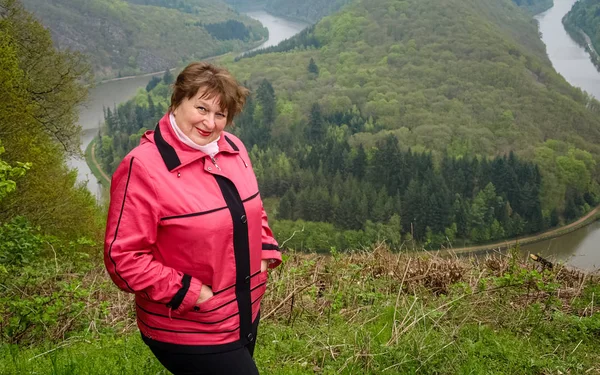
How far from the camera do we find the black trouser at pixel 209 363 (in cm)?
199

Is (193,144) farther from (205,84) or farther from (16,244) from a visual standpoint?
(16,244)

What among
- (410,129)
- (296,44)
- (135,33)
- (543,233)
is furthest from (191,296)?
(135,33)

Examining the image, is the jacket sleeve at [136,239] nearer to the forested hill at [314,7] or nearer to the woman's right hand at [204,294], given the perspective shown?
the woman's right hand at [204,294]

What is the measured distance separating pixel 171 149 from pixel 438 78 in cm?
10347

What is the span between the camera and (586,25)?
392 ft

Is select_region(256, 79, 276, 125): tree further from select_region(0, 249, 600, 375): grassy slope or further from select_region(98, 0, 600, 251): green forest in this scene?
select_region(0, 249, 600, 375): grassy slope

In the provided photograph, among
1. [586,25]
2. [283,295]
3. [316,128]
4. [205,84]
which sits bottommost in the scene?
[316,128]

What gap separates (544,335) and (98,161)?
220 ft

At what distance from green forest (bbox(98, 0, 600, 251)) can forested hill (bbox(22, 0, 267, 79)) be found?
27349mm

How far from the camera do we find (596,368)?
3.76 meters

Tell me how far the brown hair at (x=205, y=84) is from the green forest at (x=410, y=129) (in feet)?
92.5

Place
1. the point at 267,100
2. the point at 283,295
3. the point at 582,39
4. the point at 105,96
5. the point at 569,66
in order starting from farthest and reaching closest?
the point at 582,39
the point at 569,66
the point at 105,96
the point at 267,100
the point at 283,295

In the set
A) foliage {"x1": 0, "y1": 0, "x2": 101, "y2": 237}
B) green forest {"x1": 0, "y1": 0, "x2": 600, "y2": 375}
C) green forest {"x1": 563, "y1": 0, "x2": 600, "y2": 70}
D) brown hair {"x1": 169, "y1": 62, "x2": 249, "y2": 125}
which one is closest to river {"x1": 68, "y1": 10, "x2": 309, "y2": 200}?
foliage {"x1": 0, "y1": 0, "x2": 101, "y2": 237}

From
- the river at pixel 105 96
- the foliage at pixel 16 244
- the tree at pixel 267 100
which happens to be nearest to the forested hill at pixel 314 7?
the river at pixel 105 96
